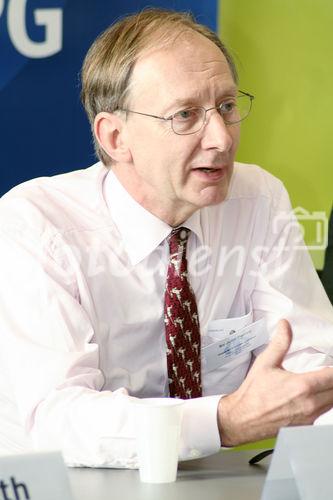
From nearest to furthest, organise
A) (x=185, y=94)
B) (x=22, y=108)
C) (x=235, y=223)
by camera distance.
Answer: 1. (x=185, y=94)
2. (x=235, y=223)
3. (x=22, y=108)

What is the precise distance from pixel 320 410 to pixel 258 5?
191cm

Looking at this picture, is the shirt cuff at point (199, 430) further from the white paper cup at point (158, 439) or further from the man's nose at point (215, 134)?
the man's nose at point (215, 134)

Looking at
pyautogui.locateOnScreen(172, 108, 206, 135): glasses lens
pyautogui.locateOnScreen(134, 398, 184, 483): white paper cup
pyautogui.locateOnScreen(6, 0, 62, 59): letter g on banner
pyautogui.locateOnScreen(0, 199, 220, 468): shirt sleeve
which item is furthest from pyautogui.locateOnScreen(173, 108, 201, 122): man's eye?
pyautogui.locateOnScreen(6, 0, 62, 59): letter g on banner

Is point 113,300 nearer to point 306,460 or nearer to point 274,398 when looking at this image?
point 274,398

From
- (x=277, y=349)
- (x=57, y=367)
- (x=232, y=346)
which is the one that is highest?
(x=277, y=349)

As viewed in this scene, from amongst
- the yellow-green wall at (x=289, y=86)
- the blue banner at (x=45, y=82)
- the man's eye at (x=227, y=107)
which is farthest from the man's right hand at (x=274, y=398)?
the yellow-green wall at (x=289, y=86)

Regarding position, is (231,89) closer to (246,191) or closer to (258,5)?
(246,191)

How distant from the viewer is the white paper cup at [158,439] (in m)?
1.69

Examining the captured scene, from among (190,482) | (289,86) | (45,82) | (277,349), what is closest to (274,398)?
(277,349)

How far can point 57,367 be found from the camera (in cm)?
202

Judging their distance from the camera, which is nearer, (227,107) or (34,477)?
(34,477)

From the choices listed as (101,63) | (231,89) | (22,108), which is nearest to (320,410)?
(231,89)

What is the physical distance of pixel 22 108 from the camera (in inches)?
126

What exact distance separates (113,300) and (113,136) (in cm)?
38
